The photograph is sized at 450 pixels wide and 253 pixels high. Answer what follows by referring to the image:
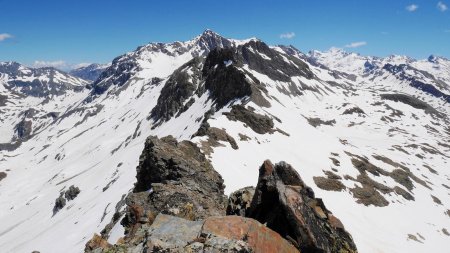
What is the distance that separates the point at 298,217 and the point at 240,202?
5.72 meters

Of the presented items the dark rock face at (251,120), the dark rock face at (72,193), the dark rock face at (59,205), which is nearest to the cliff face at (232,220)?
the dark rock face at (251,120)

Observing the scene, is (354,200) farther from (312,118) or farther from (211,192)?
(312,118)

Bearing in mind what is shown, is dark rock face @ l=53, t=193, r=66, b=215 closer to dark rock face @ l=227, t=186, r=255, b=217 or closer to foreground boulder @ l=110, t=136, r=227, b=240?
foreground boulder @ l=110, t=136, r=227, b=240

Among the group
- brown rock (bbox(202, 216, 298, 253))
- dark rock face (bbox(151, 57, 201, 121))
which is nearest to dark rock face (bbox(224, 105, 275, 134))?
dark rock face (bbox(151, 57, 201, 121))

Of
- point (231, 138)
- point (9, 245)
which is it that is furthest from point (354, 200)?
point (9, 245)

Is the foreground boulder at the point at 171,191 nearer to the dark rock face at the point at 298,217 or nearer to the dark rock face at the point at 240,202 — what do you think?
the dark rock face at the point at 240,202

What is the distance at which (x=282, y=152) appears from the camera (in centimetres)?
7500

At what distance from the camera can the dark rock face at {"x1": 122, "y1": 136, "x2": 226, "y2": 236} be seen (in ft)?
80.2

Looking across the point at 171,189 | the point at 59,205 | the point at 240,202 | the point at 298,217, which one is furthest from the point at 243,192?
the point at 59,205

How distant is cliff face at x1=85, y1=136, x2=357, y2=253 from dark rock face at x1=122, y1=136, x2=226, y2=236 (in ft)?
0.25

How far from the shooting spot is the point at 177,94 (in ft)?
518

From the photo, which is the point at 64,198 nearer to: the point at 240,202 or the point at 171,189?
the point at 171,189

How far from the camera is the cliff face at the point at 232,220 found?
48.6 feet

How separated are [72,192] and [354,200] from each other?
78.7 m
